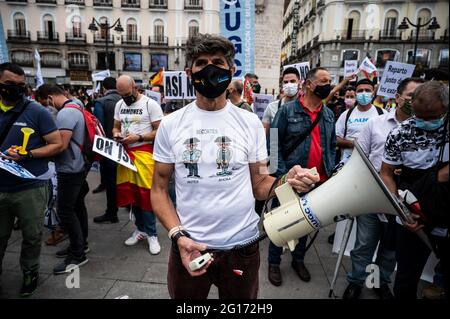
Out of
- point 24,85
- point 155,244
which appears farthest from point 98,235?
point 24,85

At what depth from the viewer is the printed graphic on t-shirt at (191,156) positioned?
163cm

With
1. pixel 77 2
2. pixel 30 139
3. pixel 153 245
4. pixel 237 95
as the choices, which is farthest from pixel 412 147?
pixel 77 2

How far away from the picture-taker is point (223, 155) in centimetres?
163

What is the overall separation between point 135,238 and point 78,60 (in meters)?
37.7

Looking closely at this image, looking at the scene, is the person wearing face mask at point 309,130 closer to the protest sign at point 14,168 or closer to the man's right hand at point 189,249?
the man's right hand at point 189,249

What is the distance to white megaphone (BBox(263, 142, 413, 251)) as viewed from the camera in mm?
1270

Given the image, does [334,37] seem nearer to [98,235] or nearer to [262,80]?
[262,80]

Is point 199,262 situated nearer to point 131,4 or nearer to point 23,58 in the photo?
point 131,4

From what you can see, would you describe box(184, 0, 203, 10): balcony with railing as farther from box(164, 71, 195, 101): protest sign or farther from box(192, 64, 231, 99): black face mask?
box(192, 64, 231, 99): black face mask

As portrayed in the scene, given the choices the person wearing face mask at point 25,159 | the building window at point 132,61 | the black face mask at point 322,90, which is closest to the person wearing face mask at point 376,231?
the black face mask at point 322,90

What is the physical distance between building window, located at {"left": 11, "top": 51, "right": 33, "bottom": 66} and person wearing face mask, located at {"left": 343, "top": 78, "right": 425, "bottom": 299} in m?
36.6

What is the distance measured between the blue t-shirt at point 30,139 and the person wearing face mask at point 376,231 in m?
3.09

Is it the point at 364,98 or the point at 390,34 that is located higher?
the point at 390,34
